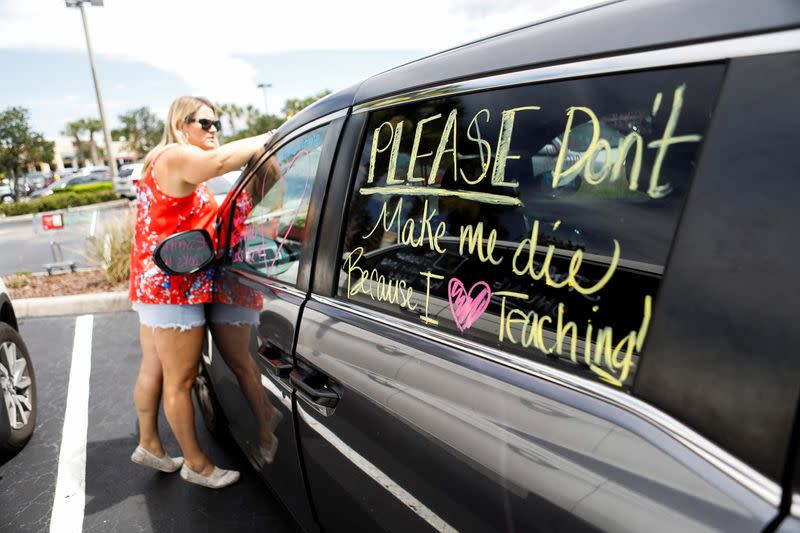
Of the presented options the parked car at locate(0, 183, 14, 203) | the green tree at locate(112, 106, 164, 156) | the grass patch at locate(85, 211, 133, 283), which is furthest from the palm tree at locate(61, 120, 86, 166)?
the grass patch at locate(85, 211, 133, 283)

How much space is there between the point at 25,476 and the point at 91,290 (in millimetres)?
3814

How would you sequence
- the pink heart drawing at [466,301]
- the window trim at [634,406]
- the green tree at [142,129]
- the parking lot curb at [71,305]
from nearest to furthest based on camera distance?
the window trim at [634,406] < the pink heart drawing at [466,301] < the parking lot curb at [71,305] < the green tree at [142,129]

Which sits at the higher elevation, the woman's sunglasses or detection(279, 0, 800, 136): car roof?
detection(279, 0, 800, 136): car roof

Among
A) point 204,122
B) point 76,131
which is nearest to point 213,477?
point 204,122

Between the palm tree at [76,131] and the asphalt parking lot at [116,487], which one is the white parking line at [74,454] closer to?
the asphalt parking lot at [116,487]

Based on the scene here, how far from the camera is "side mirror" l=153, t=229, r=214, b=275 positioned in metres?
2.10

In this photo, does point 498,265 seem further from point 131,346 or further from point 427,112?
point 131,346

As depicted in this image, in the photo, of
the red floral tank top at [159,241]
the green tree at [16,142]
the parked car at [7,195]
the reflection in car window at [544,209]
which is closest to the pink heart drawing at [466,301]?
the reflection in car window at [544,209]

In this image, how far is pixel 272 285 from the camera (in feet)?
6.20

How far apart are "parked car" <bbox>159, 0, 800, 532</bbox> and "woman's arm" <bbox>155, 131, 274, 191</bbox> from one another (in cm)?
70

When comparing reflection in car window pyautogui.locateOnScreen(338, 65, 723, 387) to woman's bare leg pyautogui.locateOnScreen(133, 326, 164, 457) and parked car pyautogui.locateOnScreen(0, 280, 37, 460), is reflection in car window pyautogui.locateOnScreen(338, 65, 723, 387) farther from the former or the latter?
parked car pyautogui.locateOnScreen(0, 280, 37, 460)

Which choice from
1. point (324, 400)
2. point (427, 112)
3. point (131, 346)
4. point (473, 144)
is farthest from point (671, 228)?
point (131, 346)

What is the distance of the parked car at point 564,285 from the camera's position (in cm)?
72

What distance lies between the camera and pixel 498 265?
1105 millimetres
